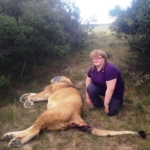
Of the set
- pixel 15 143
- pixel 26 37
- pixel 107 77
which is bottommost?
pixel 15 143

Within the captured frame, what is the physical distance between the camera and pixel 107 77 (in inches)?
173

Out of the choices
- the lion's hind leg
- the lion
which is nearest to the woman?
the lion

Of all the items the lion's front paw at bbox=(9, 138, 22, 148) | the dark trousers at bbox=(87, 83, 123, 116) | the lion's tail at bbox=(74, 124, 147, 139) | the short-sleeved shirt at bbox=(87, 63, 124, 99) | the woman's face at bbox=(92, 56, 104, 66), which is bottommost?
the lion's front paw at bbox=(9, 138, 22, 148)

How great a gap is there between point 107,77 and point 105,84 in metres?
0.27

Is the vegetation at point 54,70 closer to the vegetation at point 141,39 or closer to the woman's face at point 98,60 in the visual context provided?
the vegetation at point 141,39

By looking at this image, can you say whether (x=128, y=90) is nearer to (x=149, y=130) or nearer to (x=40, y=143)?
(x=149, y=130)

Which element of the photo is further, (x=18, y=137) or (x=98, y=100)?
(x=98, y=100)

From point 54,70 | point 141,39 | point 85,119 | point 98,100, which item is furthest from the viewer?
point 54,70

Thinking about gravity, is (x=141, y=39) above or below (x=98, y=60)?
above

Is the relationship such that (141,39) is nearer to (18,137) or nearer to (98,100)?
(98,100)

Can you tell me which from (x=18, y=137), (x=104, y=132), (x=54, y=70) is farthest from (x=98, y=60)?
(x=54, y=70)

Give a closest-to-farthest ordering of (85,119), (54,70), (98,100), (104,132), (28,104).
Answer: (104,132)
(85,119)
(98,100)
(28,104)
(54,70)

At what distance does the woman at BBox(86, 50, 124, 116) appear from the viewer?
173 inches

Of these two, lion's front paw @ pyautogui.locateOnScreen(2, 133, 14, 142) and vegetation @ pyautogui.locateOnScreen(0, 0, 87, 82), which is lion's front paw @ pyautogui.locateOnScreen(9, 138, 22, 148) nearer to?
Answer: lion's front paw @ pyautogui.locateOnScreen(2, 133, 14, 142)
